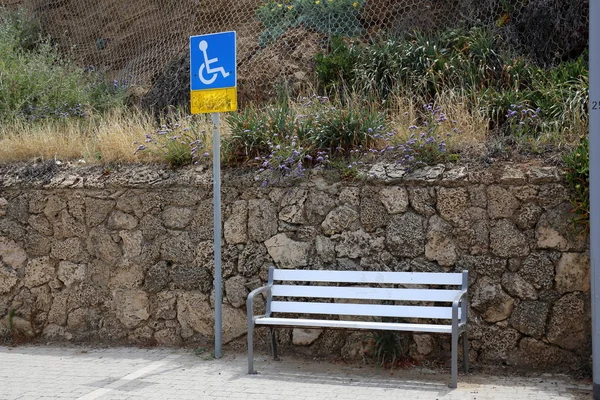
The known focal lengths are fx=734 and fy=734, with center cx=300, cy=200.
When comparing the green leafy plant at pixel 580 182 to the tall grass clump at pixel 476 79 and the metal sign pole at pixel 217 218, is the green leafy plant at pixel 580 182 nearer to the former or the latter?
the tall grass clump at pixel 476 79

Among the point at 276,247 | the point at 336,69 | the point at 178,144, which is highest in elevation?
the point at 336,69

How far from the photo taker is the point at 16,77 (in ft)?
35.0

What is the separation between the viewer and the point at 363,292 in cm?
627

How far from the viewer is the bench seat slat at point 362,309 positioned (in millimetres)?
5969

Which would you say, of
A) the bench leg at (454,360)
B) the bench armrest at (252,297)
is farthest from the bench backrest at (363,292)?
the bench leg at (454,360)

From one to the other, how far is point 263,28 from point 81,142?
4124 millimetres

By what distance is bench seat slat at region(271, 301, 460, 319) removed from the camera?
5.97m

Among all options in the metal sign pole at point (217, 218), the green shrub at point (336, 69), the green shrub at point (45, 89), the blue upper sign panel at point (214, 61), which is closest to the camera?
the blue upper sign panel at point (214, 61)

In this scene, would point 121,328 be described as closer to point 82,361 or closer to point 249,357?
point 82,361

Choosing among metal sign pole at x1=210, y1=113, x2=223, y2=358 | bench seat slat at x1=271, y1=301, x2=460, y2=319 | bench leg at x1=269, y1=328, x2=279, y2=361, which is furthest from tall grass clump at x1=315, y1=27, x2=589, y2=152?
bench leg at x1=269, y1=328, x2=279, y2=361

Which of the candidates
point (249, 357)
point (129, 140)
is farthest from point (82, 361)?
point (129, 140)

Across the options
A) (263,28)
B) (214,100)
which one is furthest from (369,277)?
(263,28)

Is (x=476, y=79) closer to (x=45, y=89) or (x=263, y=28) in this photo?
(x=263, y=28)

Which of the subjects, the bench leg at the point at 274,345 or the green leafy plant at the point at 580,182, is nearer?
the green leafy plant at the point at 580,182
